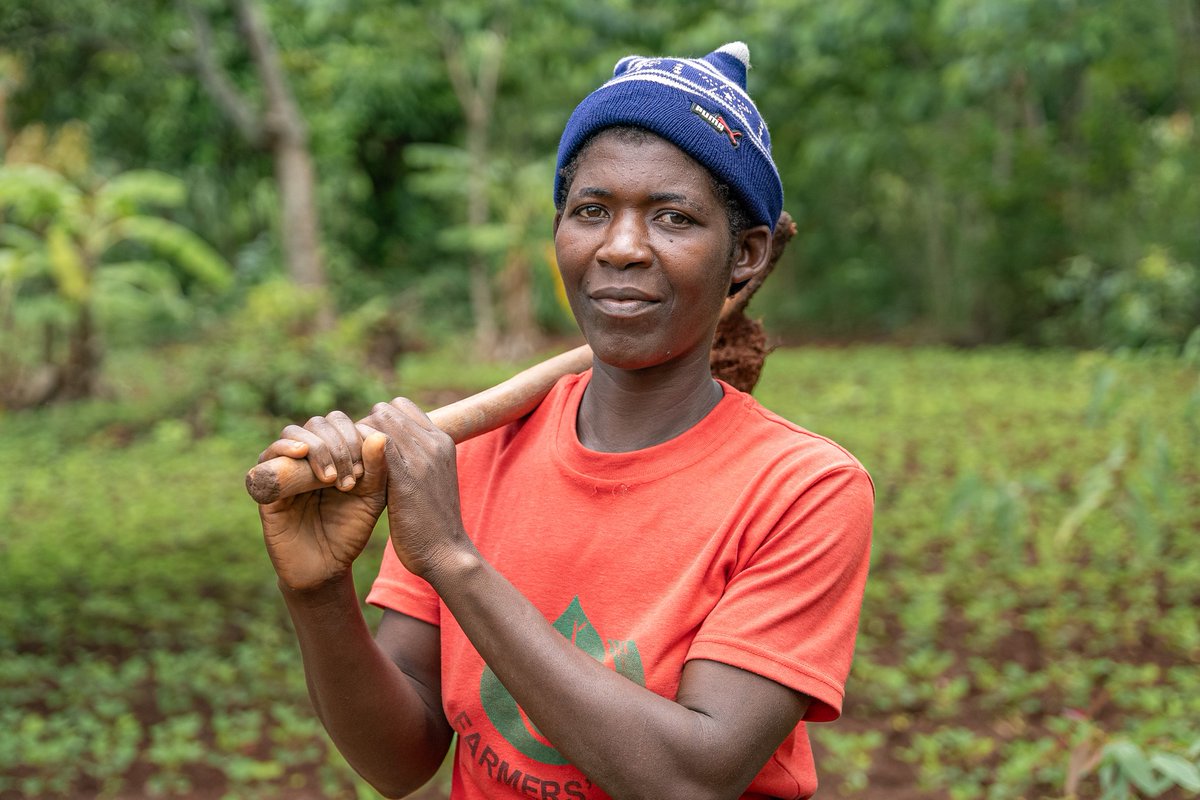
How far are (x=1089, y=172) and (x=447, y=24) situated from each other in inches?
267

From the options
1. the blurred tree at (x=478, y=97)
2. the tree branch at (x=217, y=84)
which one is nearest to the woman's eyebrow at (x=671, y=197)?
the tree branch at (x=217, y=84)

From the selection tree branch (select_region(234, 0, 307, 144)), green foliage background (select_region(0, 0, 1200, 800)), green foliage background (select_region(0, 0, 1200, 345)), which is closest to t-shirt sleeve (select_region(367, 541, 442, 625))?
green foliage background (select_region(0, 0, 1200, 800))

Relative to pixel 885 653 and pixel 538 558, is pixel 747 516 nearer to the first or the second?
pixel 538 558

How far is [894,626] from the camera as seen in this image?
4777 millimetres

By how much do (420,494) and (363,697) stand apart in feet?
1.06

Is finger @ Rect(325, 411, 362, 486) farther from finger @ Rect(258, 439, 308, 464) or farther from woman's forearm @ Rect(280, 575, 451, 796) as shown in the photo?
woman's forearm @ Rect(280, 575, 451, 796)

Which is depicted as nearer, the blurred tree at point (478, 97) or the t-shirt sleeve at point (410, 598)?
the t-shirt sleeve at point (410, 598)

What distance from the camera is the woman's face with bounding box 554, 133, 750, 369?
1327 mm

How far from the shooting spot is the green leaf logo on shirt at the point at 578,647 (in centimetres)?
131

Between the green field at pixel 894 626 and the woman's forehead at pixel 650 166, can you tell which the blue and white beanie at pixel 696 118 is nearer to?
the woman's forehead at pixel 650 166

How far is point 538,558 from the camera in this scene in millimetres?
1396

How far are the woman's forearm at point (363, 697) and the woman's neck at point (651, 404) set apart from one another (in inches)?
13.8

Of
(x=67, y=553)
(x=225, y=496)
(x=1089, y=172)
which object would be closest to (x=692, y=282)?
(x=67, y=553)

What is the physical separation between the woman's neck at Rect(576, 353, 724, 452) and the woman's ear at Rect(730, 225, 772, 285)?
11cm
